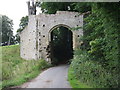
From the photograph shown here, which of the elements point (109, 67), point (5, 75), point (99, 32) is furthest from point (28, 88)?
point (99, 32)

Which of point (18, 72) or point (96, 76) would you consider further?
point (18, 72)

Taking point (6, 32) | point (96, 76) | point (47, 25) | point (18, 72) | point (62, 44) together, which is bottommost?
point (18, 72)

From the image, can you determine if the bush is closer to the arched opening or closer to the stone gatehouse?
the stone gatehouse

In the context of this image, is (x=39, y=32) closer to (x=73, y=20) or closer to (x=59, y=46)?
(x=73, y=20)

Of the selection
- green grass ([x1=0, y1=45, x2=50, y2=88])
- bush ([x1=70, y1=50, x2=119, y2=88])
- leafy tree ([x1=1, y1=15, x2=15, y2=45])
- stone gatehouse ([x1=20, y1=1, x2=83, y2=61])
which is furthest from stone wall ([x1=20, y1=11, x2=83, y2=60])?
leafy tree ([x1=1, y1=15, x2=15, y2=45])

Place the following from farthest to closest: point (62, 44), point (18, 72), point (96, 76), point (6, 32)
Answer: point (6, 32) → point (62, 44) → point (18, 72) → point (96, 76)

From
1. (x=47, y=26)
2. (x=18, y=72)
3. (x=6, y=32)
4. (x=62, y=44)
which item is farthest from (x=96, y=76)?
(x=6, y=32)

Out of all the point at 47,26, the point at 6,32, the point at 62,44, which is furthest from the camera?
the point at 6,32

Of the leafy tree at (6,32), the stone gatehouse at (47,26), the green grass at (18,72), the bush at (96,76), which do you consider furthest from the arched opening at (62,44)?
the leafy tree at (6,32)

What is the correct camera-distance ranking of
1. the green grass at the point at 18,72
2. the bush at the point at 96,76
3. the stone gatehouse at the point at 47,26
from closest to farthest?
the bush at the point at 96,76, the green grass at the point at 18,72, the stone gatehouse at the point at 47,26

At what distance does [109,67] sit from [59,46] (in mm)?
14265

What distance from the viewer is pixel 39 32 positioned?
63.9 feet

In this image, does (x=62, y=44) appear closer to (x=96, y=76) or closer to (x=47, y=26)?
(x=47, y=26)

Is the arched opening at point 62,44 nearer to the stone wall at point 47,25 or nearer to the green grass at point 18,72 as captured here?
the stone wall at point 47,25
